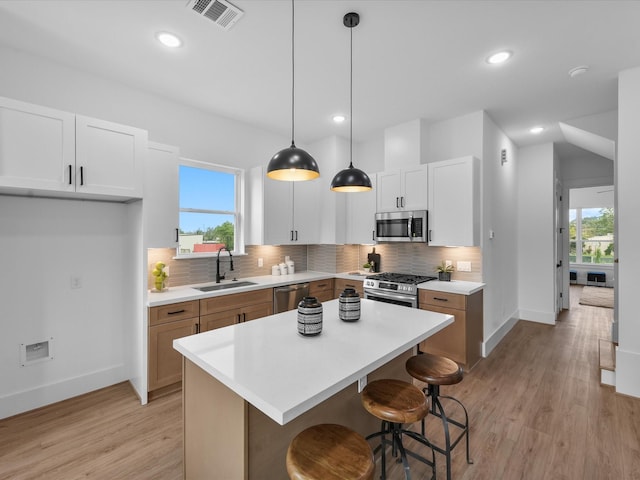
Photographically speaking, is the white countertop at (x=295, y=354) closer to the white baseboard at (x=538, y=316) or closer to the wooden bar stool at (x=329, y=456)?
the wooden bar stool at (x=329, y=456)

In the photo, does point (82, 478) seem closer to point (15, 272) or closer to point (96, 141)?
point (15, 272)

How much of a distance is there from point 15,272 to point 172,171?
5.01ft

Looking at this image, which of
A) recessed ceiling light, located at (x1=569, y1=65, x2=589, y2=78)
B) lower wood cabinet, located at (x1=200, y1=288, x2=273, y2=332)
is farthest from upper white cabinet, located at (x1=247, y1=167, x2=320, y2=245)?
recessed ceiling light, located at (x1=569, y1=65, x2=589, y2=78)

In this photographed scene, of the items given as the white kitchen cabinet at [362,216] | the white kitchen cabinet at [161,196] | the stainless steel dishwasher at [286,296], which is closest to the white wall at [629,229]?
the white kitchen cabinet at [362,216]

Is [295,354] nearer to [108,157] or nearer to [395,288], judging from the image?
[108,157]

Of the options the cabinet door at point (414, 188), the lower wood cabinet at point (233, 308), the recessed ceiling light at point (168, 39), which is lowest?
the lower wood cabinet at point (233, 308)

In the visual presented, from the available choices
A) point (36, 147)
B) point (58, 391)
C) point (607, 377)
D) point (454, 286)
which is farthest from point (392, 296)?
point (36, 147)

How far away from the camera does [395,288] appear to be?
3766 mm

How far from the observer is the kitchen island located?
47.7 inches

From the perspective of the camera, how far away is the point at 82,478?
6.25 ft

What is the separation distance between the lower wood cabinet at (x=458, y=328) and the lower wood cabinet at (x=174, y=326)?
7.26 ft

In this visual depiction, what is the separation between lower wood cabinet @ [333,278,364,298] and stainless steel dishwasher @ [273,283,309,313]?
25.2 inches

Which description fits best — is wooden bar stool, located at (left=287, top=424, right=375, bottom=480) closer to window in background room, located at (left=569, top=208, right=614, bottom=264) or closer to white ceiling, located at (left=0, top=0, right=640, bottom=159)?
white ceiling, located at (left=0, top=0, right=640, bottom=159)

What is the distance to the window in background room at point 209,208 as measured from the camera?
3.66m
